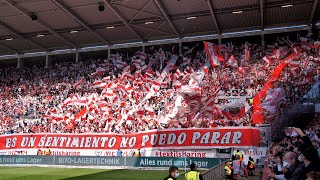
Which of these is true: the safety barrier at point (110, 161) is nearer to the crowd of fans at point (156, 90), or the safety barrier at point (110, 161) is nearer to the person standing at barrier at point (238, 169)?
the crowd of fans at point (156, 90)

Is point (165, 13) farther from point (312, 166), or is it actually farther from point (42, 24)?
point (312, 166)

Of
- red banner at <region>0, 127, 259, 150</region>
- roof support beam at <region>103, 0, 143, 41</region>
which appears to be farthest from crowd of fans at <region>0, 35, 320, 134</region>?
roof support beam at <region>103, 0, 143, 41</region>

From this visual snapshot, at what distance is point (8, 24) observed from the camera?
4394 centimetres

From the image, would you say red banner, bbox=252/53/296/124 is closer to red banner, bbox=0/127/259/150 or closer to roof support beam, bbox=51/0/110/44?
red banner, bbox=0/127/259/150

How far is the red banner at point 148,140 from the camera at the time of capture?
3038cm

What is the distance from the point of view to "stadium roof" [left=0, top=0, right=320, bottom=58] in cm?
3784

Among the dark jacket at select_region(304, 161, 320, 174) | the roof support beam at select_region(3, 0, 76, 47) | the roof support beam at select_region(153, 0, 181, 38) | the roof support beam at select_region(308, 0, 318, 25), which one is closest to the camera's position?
the dark jacket at select_region(304, 161, 320, 174)

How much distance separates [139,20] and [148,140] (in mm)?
15315

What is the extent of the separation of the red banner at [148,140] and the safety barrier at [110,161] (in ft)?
9.14

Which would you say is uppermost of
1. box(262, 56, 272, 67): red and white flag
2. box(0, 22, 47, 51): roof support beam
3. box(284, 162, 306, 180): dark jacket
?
box(0, 22, 47, 51): roof support beam

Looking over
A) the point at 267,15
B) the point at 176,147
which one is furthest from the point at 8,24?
the point at 267,15

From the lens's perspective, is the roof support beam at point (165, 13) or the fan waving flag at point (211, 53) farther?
the fan waving flag at point (211, 53)

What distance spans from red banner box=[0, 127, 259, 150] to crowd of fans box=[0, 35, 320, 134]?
110 cm

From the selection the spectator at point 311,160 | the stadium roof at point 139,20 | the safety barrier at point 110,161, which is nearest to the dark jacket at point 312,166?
the spectator at point 311,160
